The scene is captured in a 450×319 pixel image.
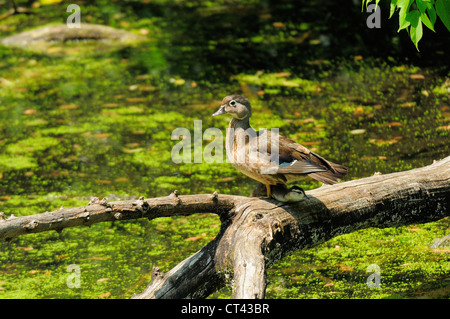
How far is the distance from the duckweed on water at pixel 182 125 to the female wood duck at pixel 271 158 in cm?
95

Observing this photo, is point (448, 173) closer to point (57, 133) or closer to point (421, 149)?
point (421, 149)

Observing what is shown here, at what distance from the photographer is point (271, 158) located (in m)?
3.56

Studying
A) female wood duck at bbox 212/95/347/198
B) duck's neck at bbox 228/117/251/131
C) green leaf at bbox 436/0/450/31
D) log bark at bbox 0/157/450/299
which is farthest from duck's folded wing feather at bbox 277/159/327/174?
green leaf at bbox 436/0/450/31

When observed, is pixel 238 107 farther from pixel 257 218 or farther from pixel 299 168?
pixel 257 218

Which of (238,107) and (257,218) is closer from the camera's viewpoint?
(257,218)

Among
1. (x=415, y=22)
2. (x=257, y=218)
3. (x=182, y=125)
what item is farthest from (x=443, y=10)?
(x=182, y=125)

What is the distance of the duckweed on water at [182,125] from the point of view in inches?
174

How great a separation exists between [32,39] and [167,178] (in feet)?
14.6

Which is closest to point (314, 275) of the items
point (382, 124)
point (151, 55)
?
point (382, 124)

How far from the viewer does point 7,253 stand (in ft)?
15.8

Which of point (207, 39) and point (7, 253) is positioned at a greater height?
point (207, 39)

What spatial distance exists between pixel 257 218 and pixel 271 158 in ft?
1.20

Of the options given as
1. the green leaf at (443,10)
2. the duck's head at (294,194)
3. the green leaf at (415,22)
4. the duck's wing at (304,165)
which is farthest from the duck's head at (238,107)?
the green leaf at (443,10)

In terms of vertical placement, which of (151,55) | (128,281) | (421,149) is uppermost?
(151,55)
